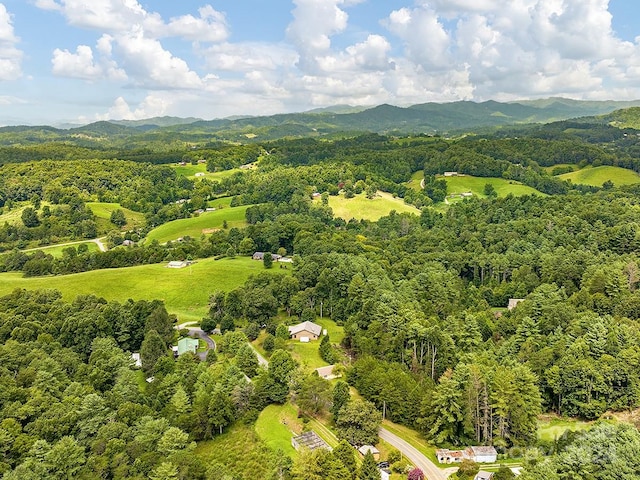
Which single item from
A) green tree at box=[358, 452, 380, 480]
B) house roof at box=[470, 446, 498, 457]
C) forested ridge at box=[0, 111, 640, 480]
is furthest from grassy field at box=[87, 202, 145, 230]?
house roof at box=[470, 446, 498, 457]

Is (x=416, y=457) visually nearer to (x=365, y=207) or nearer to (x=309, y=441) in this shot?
(x=309, y=441)

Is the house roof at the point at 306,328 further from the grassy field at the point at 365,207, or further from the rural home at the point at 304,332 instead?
the grassy field at the point at 365,207

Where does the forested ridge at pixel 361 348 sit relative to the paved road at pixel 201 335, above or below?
above

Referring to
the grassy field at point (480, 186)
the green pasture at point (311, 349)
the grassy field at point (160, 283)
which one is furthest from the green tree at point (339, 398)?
the grassy field at point (480, 186)

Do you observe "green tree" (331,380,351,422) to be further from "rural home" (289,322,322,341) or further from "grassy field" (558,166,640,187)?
"grassy field" (558,166,640,187)

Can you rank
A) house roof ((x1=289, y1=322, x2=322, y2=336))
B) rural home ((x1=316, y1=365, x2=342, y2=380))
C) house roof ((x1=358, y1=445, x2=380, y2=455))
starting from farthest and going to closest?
house roof ((x1=289, y1=322, x2=322, y2=336))
rural home ((x1=316, y1=365, x2=342, y2=380))
house roof ((x1=358, y1=445, x2=380, y2=455))

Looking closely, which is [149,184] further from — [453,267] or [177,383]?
[177,383]
